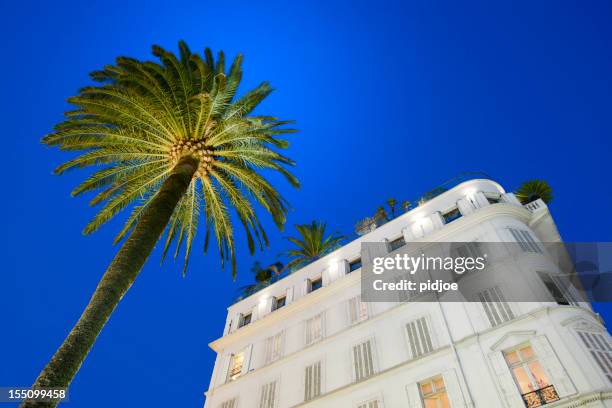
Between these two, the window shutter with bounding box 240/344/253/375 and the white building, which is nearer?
the white building

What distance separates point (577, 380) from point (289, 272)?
20397mm

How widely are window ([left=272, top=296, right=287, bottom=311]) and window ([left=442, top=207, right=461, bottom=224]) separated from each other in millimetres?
12553

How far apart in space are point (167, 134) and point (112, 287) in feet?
Result: 24.2

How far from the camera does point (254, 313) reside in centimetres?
2919

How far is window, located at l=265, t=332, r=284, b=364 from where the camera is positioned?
2472cm

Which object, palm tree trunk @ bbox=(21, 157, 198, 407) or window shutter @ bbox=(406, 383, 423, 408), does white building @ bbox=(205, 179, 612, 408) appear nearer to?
window shutter @ bbox=(406, 383, 423, 408)

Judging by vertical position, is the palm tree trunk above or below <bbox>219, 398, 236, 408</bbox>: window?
below

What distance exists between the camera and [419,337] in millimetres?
18828

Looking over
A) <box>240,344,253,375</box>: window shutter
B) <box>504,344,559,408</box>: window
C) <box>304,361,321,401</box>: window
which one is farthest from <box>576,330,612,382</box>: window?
<box>240,344,253,375</box>: window shutter

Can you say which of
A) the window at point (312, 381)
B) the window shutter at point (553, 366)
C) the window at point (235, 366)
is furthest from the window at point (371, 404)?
the window at point (235, 366)

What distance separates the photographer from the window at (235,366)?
25656 mm

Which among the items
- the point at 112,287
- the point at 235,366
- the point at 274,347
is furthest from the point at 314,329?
the point at 112,287

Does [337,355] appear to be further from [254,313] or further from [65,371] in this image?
[65,371]

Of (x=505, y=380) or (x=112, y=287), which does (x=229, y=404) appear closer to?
(x=505, y=380)
